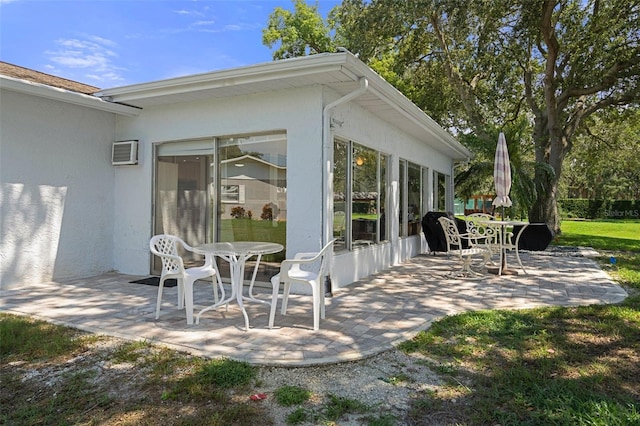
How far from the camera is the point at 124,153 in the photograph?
21.0 feet

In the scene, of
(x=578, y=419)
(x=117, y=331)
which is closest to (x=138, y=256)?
(x=117, y=331)

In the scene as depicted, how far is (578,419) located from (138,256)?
613cm

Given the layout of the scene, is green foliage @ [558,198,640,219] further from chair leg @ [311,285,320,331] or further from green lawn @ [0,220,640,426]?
chair leg @ [311,285,320,331]

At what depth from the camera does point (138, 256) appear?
6449 mm

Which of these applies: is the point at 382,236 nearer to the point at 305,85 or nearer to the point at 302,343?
the point at 305,85

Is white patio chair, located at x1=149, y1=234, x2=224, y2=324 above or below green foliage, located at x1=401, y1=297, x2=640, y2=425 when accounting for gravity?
above

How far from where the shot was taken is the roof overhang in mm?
4449

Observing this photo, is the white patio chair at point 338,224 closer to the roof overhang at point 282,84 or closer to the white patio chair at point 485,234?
the roof overhang at point 282,84

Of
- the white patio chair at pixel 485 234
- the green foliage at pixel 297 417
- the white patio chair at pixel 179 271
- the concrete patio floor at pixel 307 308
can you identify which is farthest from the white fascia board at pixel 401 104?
the green foliage at pixel 297 417

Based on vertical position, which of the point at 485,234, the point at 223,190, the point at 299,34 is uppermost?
the point at 299,34

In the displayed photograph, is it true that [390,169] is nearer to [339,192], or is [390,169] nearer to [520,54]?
[339,192]

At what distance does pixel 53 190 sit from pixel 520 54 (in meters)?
14.2

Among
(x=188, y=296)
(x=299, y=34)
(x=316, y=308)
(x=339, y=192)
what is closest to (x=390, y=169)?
(x=339, y=192)

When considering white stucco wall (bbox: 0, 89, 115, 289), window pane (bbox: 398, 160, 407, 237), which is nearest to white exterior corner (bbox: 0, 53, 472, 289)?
white stucco wall (bbox: 0, 89, 115, 289)
